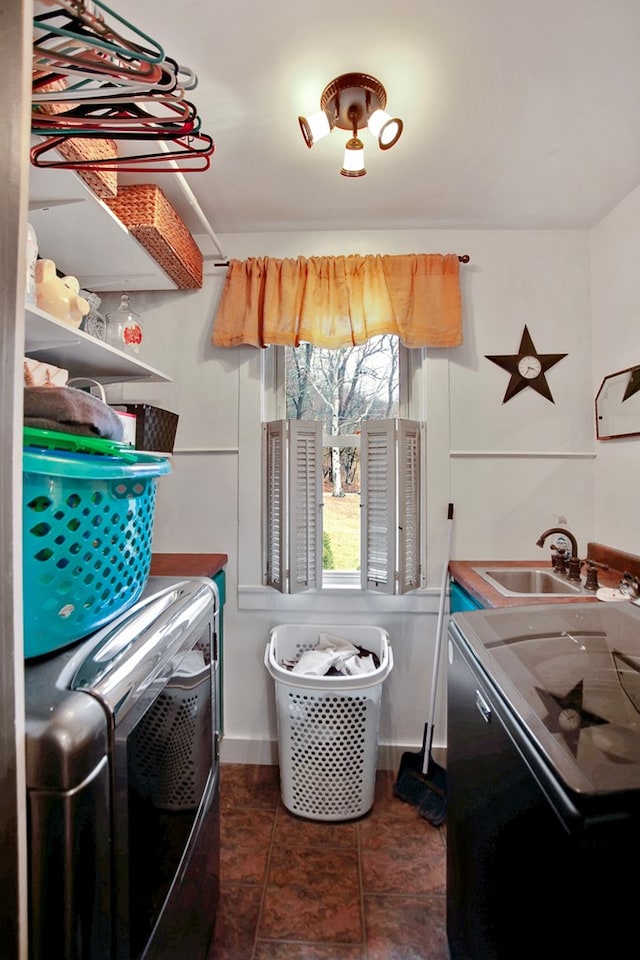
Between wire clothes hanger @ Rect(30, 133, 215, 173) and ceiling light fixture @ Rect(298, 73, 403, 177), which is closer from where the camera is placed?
wire clothes hanger @ Rect(30, 133, 215, 173)

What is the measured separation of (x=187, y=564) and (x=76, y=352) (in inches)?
35.9

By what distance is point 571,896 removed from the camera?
561 millimetres

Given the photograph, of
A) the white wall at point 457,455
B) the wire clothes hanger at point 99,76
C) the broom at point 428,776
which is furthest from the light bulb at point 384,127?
the broom at point 428,776

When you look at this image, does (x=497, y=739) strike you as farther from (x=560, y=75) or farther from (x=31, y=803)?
(x=560, y=75)

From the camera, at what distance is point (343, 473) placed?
2.15 metres

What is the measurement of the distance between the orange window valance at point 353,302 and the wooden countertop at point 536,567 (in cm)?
99

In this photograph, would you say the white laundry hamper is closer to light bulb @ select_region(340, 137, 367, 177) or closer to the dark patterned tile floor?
the dark patterned tile floor


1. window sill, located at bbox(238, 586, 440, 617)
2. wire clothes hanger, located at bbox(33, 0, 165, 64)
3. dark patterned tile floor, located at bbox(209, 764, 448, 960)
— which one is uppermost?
wire clothes hanger, located at bbox(33, 0, 165, 64)

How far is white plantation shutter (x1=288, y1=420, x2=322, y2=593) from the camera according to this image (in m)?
1.87

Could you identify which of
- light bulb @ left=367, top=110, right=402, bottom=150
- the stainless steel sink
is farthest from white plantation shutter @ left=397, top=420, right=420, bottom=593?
light bulb @ left=367, top=110, right=402, bottom=150

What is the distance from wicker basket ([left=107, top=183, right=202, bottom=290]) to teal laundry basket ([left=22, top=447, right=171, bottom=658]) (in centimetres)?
109

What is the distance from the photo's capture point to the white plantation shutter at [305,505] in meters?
1.87

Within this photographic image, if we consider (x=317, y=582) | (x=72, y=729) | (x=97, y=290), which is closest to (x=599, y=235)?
(x=317, y=582)

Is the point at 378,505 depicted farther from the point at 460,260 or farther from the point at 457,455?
the point at 460,260
